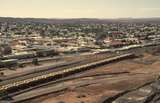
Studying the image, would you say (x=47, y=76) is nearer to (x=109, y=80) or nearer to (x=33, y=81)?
(x=33, y=81)

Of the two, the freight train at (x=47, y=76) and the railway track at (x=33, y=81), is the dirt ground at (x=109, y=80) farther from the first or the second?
the railway track at (x=33, y=81)

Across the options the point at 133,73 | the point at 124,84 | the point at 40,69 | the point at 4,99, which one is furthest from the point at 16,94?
the point at 133,73

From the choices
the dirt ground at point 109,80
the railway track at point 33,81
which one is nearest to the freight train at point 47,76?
the railway track at point 33,81

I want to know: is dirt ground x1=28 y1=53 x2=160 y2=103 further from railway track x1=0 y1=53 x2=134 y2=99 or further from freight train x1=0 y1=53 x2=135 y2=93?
railway track x1=0 y1=53 x2=134 y2=99

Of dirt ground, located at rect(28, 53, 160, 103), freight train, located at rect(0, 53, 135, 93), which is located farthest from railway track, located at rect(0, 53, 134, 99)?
dirt ground, located at rect(28, 53, 160, 103)

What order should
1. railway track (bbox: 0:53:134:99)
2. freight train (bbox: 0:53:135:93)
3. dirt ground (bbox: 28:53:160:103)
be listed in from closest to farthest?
dirt ground (bbox: 28:53:160:103)
railway track (bbox: 0:53:134:99)
freight train (bbox: 0:53:135:93)

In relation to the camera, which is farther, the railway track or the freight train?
the freight train

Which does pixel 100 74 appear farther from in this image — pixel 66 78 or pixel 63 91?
pixel 63 91

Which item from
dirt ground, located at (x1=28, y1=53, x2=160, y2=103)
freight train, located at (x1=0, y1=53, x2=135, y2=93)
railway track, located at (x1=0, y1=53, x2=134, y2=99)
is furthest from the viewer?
freight train, located at (x1=0, y1=53, x2=135, y2=93)
